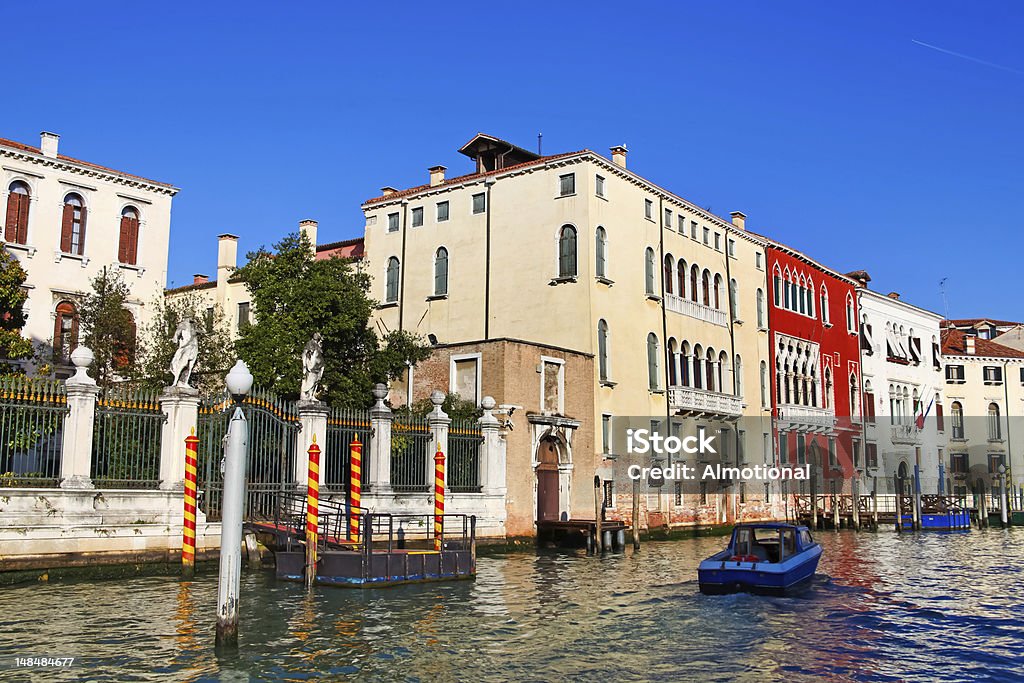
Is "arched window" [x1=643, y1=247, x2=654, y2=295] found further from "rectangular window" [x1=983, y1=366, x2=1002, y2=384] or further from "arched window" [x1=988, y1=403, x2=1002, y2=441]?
"rectangular window" [x1=983, y1=366, x2=1002, y2=384]

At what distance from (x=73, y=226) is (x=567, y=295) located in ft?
48.4

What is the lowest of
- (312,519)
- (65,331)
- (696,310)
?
(312,519)

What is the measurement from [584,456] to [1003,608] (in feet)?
43.4

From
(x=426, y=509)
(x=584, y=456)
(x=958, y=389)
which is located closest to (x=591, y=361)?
(x=584, y=456)

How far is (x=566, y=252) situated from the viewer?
29.2 meters

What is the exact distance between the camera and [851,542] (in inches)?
1265

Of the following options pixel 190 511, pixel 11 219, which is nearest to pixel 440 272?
pixel 11 219

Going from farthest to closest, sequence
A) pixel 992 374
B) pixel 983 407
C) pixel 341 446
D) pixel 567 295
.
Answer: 1. pixel 992 374
2. pixel 983 407
3. pixel 567 295
4. pixel 341 446

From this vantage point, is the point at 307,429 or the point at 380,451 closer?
the point at 307,429

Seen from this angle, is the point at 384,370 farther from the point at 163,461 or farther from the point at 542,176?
the point at 163,461

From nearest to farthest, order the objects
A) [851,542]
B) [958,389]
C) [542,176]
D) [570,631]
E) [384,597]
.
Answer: [570,631], [384,597], [542,176], [851,542], [958,389]

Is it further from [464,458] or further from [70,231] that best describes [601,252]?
[70,231]

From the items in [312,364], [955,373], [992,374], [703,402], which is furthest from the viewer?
[992,374]

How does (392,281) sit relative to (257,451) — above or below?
above
